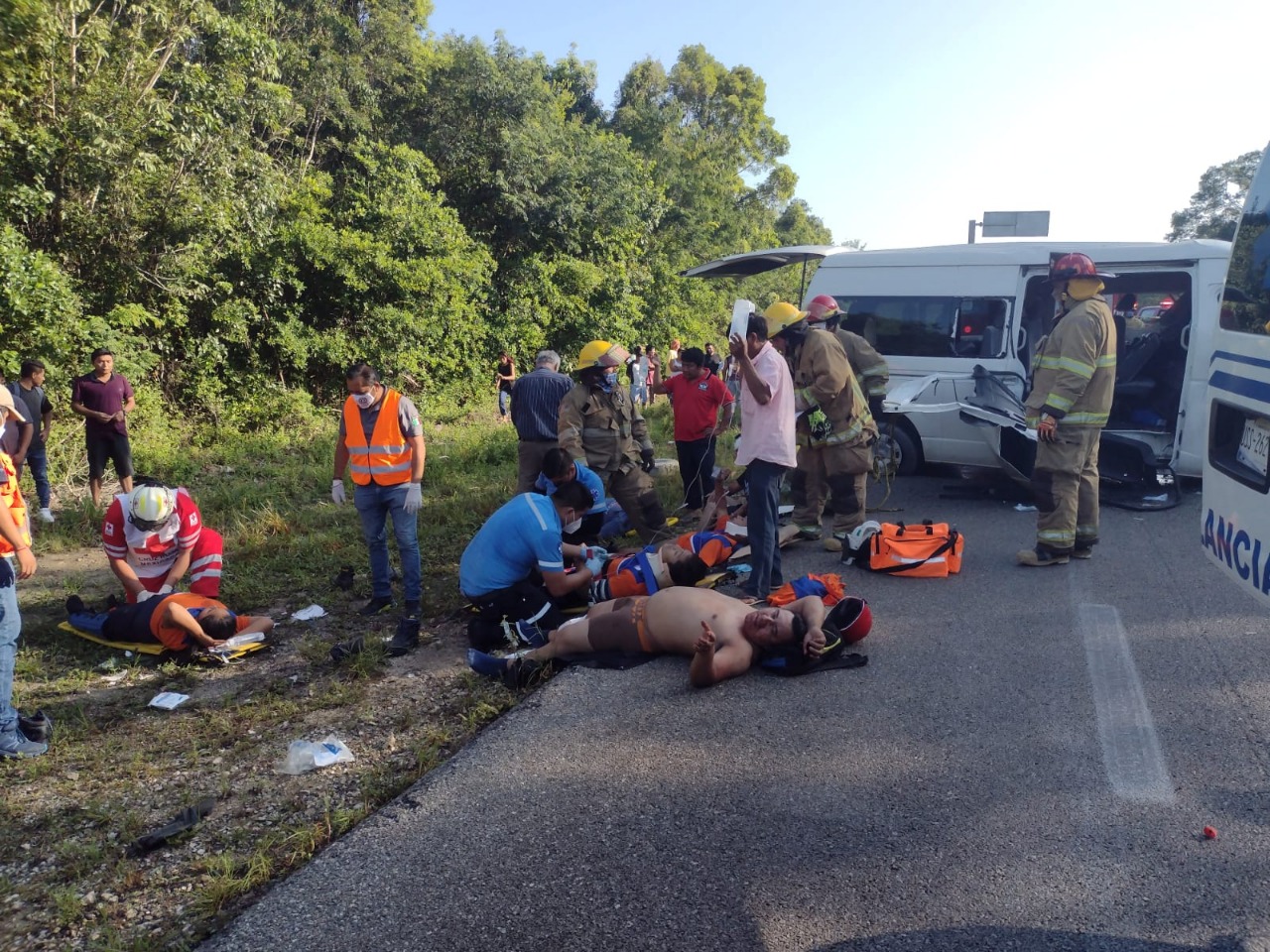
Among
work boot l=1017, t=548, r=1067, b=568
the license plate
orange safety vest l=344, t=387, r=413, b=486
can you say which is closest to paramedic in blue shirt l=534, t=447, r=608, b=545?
orange safety vest l=344, t=387, r=413, b=486

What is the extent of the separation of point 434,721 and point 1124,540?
5.41m

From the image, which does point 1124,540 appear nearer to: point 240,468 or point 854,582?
point 854,582

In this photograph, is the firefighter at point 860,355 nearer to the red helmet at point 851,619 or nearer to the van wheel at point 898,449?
the van wheel at point 898,449

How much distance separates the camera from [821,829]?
10.00 feet

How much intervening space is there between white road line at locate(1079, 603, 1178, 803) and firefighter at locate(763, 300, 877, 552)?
78.1 inches

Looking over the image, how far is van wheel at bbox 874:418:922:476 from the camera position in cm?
870

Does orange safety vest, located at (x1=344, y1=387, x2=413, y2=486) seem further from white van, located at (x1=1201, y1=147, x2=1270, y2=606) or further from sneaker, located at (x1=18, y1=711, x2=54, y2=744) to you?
white van, located at (x1=1201, y1=147, x2=1270, y2=606)

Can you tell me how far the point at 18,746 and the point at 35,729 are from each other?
17 centimetres

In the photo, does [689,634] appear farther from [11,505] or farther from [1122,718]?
[11,505]

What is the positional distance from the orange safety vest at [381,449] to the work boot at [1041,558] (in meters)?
4.35

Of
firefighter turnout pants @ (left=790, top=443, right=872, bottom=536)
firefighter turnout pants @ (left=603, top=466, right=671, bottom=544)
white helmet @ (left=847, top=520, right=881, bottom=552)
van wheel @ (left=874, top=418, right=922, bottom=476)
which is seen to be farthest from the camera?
van wheel @ (left=874, top=418, right=922, bottom=476)

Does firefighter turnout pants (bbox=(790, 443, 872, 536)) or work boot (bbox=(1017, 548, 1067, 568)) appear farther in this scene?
firefighter turnout pants (bbox=(790, 443, 872, 536))

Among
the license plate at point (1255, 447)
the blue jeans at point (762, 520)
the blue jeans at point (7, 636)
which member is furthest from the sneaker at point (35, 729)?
the license plate at point (1255, 447)

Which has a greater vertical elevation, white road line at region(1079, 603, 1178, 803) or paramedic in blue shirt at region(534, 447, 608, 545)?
paramedic in blue shirt at region(534, 447, 608, 545)
